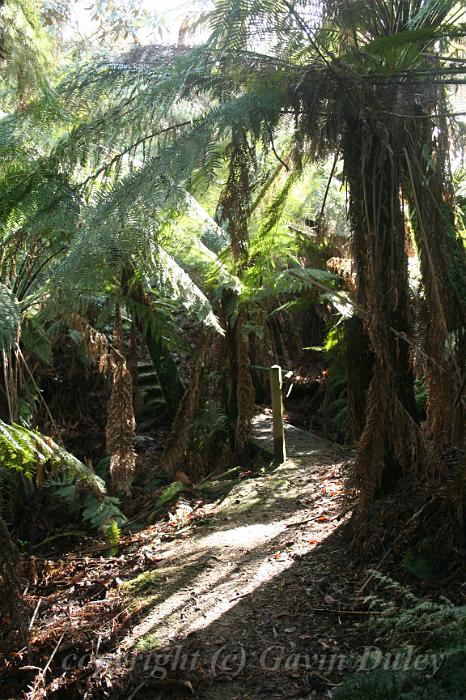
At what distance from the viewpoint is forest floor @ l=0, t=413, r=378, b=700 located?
2852 mm

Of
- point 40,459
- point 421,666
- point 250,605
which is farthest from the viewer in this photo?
point 40,459

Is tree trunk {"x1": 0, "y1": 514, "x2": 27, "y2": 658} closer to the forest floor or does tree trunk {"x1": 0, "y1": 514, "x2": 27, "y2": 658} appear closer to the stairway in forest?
the forest floor

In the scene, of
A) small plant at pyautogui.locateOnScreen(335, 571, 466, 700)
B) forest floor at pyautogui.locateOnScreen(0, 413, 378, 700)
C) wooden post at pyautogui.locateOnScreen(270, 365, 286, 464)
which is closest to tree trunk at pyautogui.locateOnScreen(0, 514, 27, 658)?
forest floor at pyautogui.locateOnScreen(0, 413, 378, 700)

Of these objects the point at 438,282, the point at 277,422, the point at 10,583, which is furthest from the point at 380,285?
the point at 277,422

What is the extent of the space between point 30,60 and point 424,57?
236 cm

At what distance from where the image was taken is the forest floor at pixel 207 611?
2852mm

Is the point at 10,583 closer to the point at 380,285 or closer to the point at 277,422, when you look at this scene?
→ the point at 380,285

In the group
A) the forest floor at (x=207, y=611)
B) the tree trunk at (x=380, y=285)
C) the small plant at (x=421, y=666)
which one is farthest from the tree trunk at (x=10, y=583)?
the tree trunk at (x=380, y=285)

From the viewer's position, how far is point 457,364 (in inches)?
126

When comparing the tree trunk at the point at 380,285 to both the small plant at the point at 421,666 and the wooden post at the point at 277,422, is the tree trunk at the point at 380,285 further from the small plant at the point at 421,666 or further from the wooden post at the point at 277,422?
the wooden post at the point at 277,422

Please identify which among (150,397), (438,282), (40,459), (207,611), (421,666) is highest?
(438,282)

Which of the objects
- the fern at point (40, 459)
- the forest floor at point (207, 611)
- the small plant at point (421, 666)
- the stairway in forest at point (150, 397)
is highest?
the stairway in forest at point (150, 397)

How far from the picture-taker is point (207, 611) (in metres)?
3.38

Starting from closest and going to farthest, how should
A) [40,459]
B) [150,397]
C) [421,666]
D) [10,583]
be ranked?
[421,666], [10,583], [40,459], [150,397]
